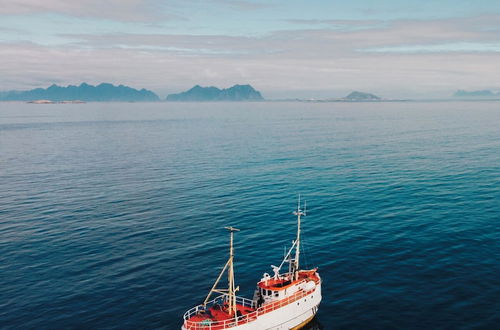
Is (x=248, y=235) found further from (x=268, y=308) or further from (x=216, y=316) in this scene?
(x=216, y=316)

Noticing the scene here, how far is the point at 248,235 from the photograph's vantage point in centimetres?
6556

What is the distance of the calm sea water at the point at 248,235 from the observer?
4497cm

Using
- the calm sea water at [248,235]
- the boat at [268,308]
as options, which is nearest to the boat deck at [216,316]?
the boat at [268,308]

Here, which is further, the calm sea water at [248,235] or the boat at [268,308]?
the calm sea water at [248,235]

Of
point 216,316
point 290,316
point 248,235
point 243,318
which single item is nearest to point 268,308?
point 243,318

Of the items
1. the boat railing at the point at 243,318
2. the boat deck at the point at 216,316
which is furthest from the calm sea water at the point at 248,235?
the boat railing at the point at 243,318

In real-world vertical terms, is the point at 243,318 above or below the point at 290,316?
above

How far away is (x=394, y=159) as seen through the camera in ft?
390

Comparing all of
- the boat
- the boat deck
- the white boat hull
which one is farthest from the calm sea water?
the boat deck

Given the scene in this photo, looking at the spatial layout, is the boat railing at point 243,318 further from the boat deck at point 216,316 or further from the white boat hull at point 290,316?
the white boat hull at point 290,316

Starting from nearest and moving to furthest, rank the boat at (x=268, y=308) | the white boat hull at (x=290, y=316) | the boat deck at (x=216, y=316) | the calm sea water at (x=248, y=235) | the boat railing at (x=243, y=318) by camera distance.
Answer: the boat railing at (x=243, y=318) → the boat deck at (x=216, y=316) → the boat at (x=268, y=308) → the white boat hull at (x=290, y=316) → the calm sea water at (x=248, y=235)

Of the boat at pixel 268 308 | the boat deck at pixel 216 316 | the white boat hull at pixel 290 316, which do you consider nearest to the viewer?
the boat deck at pixel 216 316

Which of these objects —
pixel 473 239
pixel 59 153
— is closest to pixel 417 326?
pixel 473 239

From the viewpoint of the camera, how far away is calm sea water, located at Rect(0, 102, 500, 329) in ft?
148
